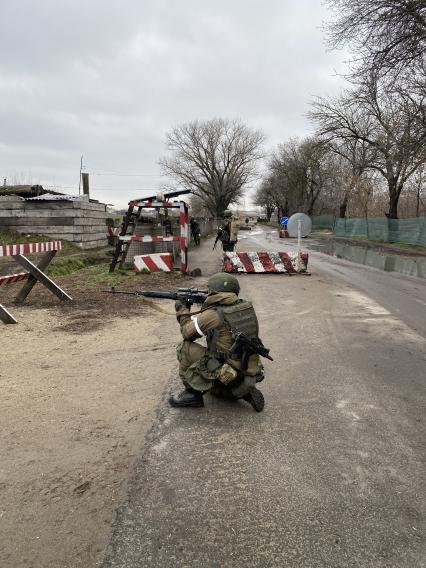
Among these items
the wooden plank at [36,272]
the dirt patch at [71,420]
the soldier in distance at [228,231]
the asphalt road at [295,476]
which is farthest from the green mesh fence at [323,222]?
the asphalt road at [295,476]

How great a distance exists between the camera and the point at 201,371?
3.61 m

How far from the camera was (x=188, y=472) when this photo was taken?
2793 mm

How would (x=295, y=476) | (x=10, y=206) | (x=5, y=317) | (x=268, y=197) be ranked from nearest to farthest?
(x=295, y=476) → (x=5, y=317) → (x=10, y=206) → (x=268, y=197)

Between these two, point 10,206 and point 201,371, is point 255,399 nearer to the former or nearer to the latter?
point 201,371

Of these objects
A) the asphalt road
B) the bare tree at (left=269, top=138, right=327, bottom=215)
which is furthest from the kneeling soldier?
the bare tree at (left=269, top=138, right=327, bottom=215)

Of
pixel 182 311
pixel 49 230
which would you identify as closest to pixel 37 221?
pixel 49 230

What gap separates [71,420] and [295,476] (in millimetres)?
1792

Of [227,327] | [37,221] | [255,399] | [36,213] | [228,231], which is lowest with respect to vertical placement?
[255,399]

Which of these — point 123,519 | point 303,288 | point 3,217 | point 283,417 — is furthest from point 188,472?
point 3,217

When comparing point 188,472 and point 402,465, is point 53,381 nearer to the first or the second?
point 188,472

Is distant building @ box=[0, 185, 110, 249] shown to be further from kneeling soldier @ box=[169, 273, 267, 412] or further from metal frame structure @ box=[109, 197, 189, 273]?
kneeling soldier @ box=[169, 273, 267, 412]

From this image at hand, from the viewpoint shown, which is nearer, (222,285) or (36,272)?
(222,285)

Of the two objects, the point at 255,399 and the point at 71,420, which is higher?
the point at 255,399

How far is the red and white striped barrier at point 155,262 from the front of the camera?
10.5 metres
